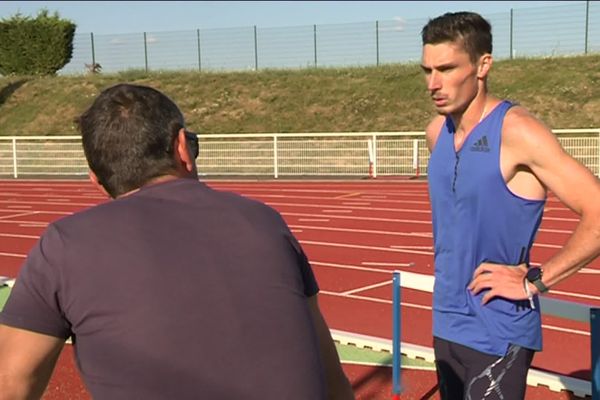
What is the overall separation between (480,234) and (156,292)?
4.04 feet

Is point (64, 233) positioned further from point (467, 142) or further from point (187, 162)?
point (467, 142)

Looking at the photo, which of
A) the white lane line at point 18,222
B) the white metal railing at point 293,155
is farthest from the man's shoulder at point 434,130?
the white metal railing at point 293,155

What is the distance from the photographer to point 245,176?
806 inches

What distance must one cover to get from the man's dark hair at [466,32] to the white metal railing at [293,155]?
15743mm

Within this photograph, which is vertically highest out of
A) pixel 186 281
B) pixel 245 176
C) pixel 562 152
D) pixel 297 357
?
pixel 562 152

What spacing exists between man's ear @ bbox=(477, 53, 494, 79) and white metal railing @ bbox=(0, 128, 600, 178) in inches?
620

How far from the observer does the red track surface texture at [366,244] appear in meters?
→ 5.75

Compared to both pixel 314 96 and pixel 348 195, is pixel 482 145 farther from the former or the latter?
pixel 314 96

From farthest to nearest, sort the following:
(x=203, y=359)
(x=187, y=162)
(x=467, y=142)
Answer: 1. (x=467, y=142)
2. (x=187, y=162)
3. (x=203, y=359)

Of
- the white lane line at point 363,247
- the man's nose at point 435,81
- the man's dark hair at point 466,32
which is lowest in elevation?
the white lane line at point 363,247

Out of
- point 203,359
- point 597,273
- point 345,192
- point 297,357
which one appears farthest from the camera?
point 345,192

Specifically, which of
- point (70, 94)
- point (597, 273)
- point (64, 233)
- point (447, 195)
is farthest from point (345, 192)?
point (70, 94)

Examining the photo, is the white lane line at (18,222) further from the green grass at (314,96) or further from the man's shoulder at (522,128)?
the man's shoulder at (522,128)

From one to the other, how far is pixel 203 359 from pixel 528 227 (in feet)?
4.13
